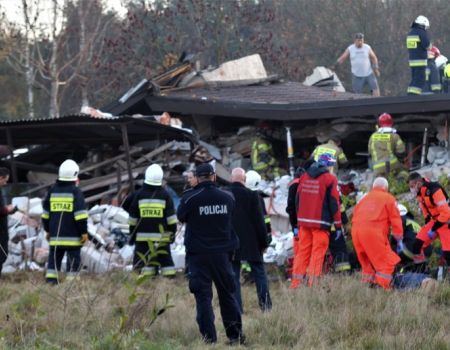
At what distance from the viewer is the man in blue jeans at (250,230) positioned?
11.5 metres

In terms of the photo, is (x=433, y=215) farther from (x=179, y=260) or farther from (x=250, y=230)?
(x=179, y=260)

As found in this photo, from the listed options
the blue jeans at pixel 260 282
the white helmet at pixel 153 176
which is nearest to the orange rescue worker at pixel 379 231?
the blue jeans at pixel 260 282

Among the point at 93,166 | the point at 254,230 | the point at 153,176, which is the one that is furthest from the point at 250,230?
the point at 93,166

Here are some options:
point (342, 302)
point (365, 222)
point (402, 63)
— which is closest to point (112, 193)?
point (365, 222)

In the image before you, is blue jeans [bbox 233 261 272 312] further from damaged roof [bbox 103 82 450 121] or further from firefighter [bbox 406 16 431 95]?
firefighter [bbox 406 16 431 95]

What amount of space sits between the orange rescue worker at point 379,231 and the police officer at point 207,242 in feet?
11.5

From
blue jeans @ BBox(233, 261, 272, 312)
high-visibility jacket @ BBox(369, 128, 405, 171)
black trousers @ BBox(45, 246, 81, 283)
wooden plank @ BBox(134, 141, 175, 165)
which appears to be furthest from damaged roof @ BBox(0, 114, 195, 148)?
blue jeans @ BBox(233, 261, 272, 312)

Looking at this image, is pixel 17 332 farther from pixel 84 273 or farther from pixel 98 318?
pixel 84 273

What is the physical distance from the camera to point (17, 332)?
Answer: 9.73 m

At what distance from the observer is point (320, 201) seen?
42.1ft

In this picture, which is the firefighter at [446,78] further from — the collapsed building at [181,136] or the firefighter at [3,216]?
the firefighter at [3,216]

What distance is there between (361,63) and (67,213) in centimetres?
932

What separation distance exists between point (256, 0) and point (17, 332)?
31.9m

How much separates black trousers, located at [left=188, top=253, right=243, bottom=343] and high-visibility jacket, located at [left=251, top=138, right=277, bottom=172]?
8668mm
